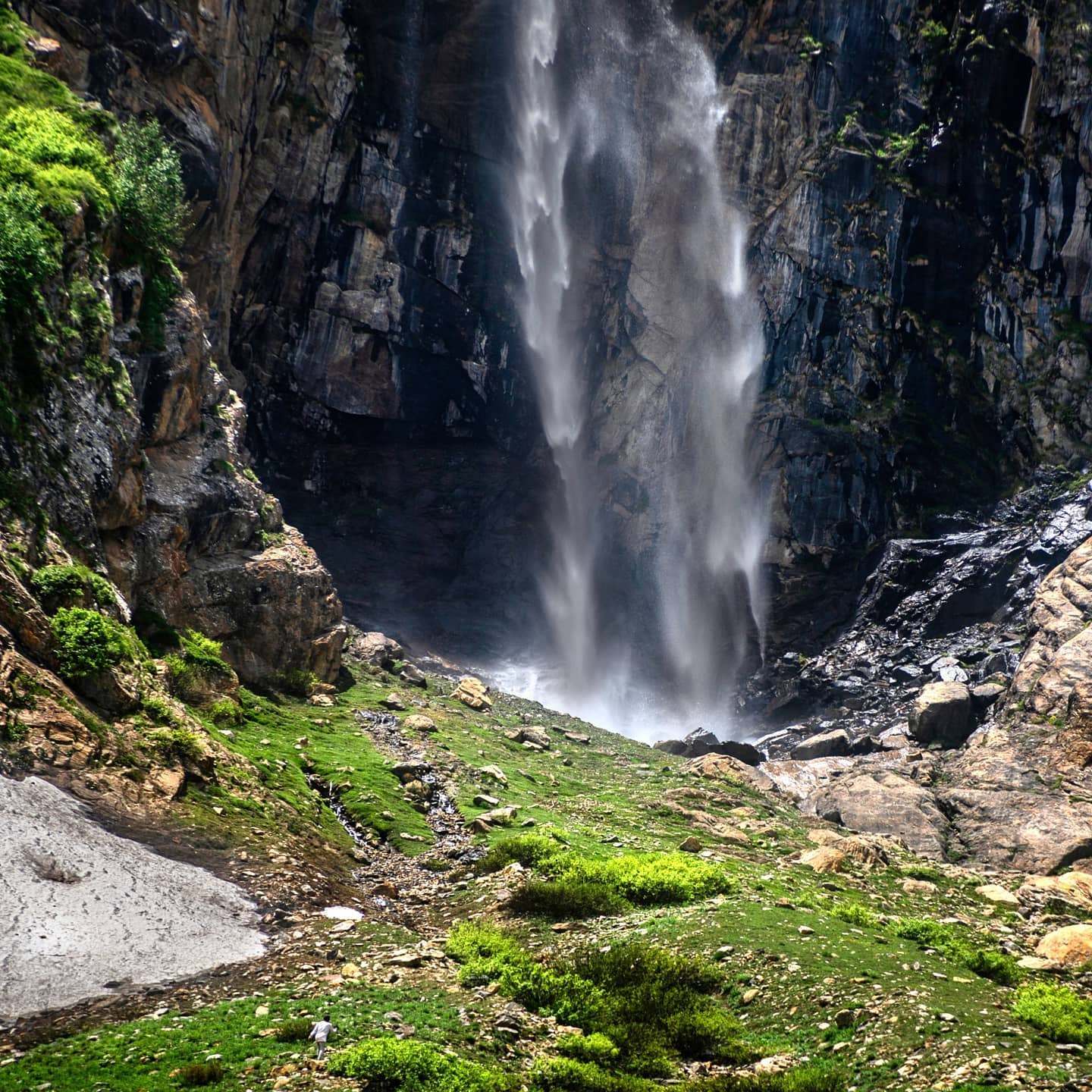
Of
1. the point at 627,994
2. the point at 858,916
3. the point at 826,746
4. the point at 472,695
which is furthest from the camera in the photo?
the point at 826,746

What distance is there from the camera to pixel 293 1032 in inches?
341

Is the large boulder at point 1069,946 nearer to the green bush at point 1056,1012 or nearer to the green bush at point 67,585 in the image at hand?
the green bush at point 1056,1012

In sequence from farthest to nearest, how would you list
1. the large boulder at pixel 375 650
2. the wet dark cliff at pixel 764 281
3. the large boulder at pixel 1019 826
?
the wet dark cliff at pixel 764 281 → the large boulder at pixel 375 650 → the large boulder at pixel 1019 826

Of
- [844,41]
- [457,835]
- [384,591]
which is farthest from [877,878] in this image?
[844,41]

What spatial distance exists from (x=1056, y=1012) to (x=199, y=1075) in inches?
372

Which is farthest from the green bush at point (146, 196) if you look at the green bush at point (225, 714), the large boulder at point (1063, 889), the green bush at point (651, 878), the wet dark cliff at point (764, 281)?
the large boulder at point (1063, 889)

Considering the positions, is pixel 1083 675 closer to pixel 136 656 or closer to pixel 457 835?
pixel 457 835

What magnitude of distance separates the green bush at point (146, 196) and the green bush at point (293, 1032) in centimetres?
2297

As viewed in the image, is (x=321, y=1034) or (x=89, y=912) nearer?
(x=321, y=1034)

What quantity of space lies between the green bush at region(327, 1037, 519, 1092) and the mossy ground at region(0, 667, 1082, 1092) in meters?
0.24

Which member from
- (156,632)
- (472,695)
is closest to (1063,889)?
(156,632)

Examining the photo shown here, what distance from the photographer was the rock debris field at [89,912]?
9.09 m

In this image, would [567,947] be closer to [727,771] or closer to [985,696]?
[727,771]

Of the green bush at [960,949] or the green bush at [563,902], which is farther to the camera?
the green bush at [563,902]
